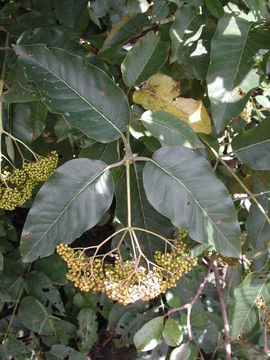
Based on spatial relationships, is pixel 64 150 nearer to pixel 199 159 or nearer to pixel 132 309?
pixel 199 159

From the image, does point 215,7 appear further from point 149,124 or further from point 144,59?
point 149,124

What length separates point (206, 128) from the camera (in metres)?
1.35

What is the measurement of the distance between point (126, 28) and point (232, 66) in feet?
1.54

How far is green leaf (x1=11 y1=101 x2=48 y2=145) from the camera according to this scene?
1.46m

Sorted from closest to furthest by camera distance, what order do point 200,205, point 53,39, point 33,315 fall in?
point 200,205 → point 53,39 → point 33,315

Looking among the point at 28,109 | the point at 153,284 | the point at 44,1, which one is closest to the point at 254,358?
the point at 153,284

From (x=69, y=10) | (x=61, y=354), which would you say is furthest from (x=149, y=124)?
(x=61, y=354)

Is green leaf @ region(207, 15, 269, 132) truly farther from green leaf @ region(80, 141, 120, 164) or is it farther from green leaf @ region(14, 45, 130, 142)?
green leaf @ region(80, 141, 120, 164)

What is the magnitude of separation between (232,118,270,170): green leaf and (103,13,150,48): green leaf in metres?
0.52

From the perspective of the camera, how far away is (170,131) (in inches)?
46.7

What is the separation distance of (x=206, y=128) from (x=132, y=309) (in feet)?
4.26

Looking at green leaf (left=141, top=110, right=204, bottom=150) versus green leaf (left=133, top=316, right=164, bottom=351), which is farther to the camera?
green leaf (left=133, top=316, right=164, bottom=351)

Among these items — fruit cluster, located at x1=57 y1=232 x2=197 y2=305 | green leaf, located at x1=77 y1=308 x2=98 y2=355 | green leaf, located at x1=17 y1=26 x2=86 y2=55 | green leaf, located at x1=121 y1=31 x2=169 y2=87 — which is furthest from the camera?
green leaf, located at x1=77 y1=308 x2=98 y2=355

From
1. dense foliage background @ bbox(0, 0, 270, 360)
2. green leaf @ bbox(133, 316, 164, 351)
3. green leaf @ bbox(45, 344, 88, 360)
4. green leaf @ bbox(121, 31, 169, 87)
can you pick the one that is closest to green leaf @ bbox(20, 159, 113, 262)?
dense foliage background @ bbox(0, 0, 270, 360)
